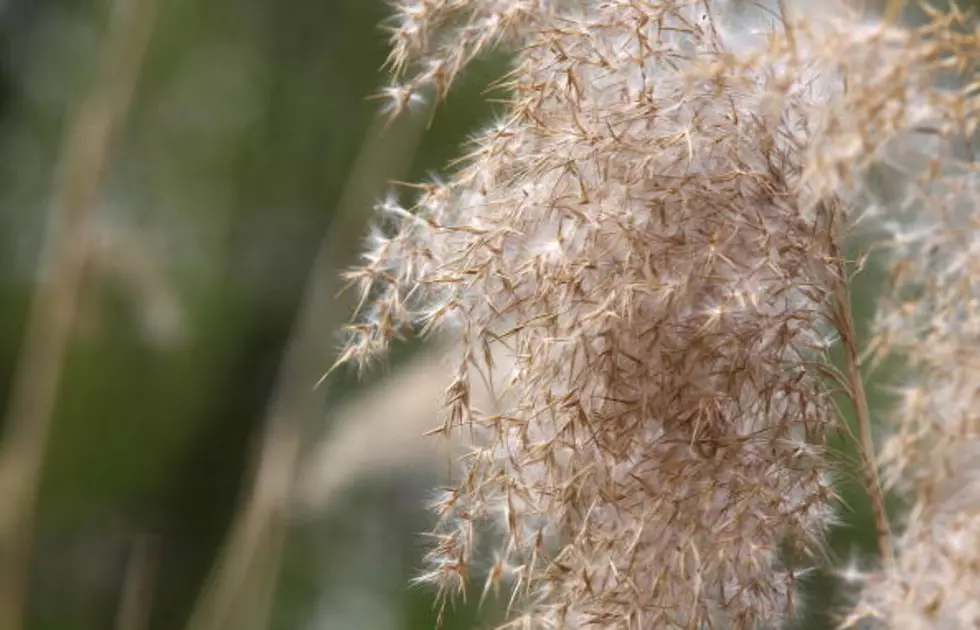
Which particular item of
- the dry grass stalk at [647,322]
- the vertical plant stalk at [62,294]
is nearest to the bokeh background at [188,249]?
the vertical plant stalk at [62,294]

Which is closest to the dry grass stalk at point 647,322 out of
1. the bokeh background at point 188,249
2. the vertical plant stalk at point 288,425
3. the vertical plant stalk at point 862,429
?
the vertical plant stalk at point 862,429

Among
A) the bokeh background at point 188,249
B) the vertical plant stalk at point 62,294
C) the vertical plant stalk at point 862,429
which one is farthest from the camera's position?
the bokeh background at point 188,249

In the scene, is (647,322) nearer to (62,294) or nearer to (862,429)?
(862,429)

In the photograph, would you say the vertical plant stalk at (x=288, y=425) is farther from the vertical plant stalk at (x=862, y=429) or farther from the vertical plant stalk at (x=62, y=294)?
the vertical plant stalk at (x=862, y=429)

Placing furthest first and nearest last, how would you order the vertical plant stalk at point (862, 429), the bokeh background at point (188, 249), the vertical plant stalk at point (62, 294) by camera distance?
the bokeh background at point (188, 249) < the vertical plant stalk at point (62, 294) < the vertical plant stalk at point (862, 429)

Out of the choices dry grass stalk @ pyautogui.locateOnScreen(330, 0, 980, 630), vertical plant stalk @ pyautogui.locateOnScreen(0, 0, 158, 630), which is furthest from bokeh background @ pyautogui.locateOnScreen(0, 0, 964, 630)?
dry grass stalk @ pyautogui.locateOnScreen(330, 0, 980, 630)

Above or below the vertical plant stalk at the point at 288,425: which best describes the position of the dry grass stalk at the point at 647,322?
above

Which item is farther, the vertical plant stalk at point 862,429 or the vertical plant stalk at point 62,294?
the vertical plant stalk at point 62,294
